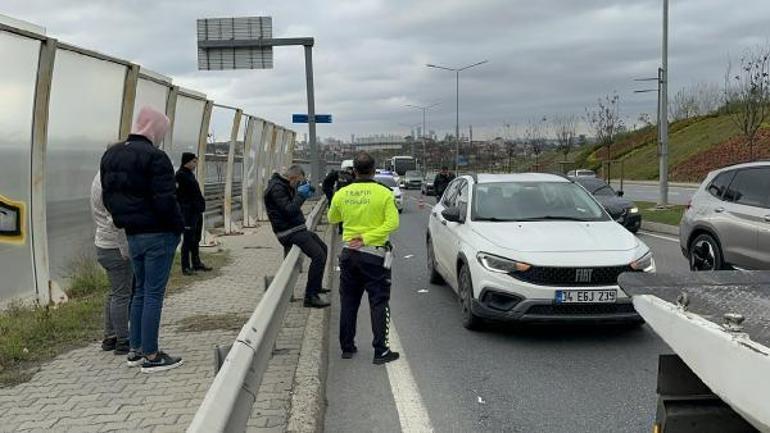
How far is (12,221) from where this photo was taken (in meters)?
6.93

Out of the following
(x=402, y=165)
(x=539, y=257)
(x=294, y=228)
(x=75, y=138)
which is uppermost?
(x=402, y=165)

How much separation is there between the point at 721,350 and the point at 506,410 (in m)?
2.50

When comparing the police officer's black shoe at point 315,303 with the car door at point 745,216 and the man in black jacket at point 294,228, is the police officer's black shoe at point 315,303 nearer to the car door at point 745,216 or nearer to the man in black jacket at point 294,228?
the man in black jacket at point 294,228

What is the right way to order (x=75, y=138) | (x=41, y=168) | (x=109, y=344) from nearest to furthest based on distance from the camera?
Result: (x=109, y=344) < (x=41, y=168) < (x=75, y=138)

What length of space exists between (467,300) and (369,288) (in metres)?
1.32

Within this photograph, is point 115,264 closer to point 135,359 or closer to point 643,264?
point 135,359

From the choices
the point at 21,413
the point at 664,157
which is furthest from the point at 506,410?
the point at 664,157

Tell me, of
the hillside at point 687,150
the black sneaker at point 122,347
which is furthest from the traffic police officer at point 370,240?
the hillside at point 687,150

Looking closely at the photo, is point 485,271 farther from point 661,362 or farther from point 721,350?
point 721,350

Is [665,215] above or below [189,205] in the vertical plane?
below

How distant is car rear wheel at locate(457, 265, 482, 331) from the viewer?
21.6 feet

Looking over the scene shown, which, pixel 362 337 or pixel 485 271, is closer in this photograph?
pixel 485 271

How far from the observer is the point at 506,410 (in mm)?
4660

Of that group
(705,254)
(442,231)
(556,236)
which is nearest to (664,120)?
(705,254)
